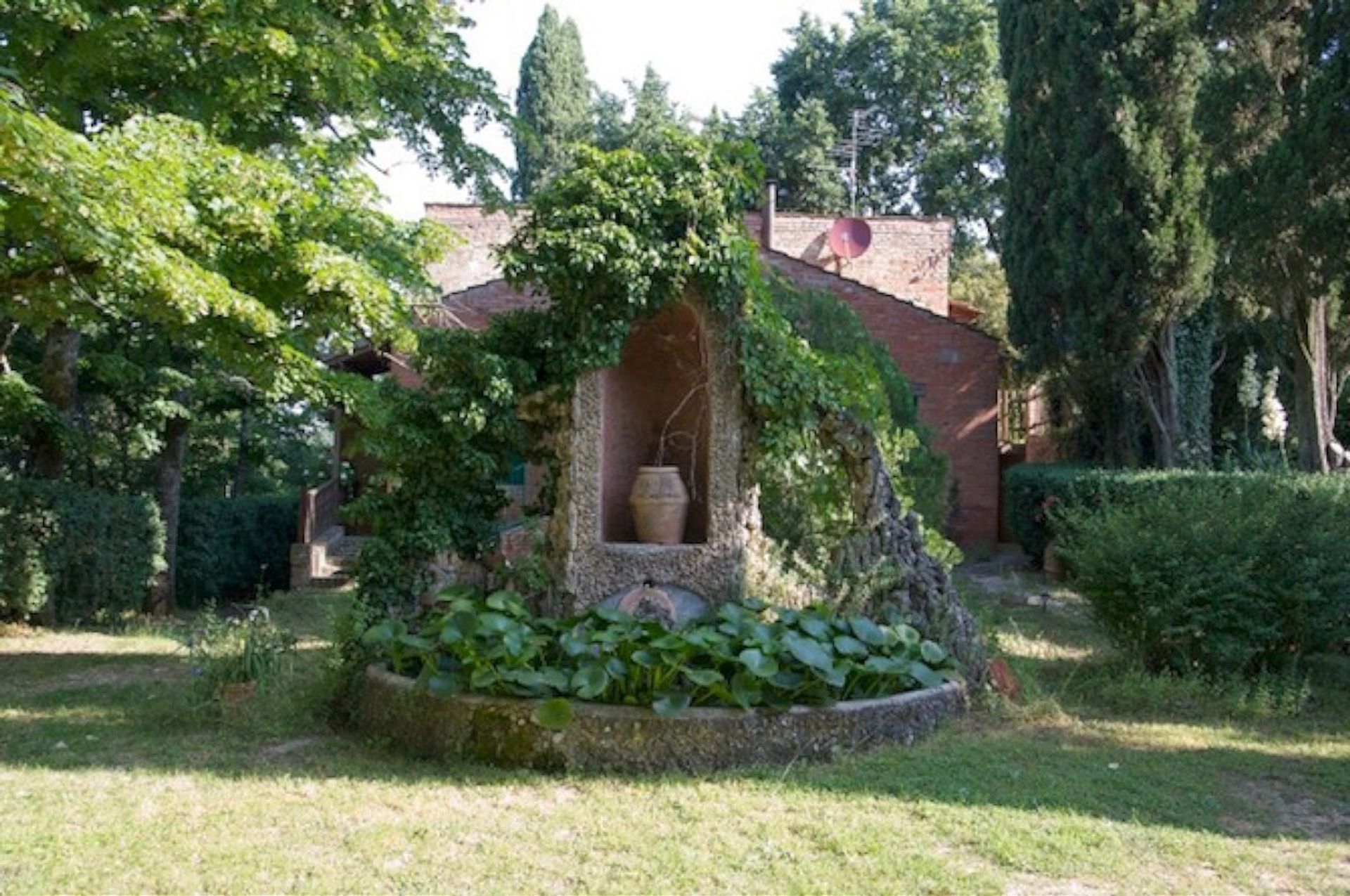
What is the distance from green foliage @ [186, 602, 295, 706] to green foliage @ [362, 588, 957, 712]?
3.23ft

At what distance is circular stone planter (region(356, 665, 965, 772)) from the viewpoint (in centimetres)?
587

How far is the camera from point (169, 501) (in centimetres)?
1536

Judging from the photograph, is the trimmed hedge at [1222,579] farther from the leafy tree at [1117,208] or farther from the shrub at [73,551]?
the shrub at [73,551]

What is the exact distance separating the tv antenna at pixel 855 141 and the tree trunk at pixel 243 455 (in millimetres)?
19238

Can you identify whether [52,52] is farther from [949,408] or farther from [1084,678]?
[949,408]

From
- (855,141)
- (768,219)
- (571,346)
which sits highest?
(855,141)

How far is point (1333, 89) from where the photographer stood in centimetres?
→ 1098

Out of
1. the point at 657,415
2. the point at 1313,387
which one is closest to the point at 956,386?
the point at 1313,387

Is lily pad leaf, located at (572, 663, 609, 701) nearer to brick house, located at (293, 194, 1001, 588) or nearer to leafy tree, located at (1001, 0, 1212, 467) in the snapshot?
brick house, located at (293, 194, 1001, 588)

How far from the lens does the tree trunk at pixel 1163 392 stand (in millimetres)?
17312

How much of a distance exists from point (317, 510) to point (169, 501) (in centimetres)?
347

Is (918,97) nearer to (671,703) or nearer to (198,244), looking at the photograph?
(198,244)

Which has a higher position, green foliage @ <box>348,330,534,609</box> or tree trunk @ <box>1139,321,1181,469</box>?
tree trunk @ <box>1139,321,1181,469</box>

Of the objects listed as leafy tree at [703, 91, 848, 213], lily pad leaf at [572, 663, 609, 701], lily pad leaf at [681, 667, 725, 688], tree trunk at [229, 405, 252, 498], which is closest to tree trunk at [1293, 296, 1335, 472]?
lily pad leaf at [681, 667, 725, 688]
